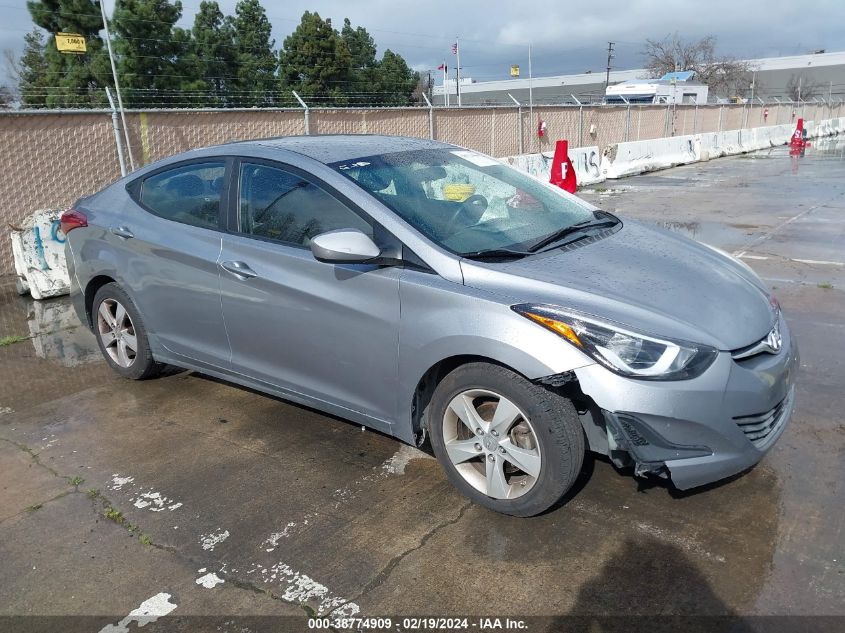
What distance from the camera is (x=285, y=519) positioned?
327 cm

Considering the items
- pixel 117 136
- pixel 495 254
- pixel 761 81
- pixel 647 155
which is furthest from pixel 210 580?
pixel 761 81

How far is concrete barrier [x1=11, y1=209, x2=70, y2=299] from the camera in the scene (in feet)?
23.8

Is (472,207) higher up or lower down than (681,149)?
higher up

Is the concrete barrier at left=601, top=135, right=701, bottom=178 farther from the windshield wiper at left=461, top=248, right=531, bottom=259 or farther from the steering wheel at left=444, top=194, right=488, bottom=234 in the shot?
the windshield wiper at left=461, top=248, right=531, bottom=259

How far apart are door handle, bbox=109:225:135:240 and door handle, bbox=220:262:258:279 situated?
1000 mm

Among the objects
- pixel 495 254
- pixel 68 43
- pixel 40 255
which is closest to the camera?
pixel 495 254

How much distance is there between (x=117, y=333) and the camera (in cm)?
486

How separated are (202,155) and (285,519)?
2.29 m

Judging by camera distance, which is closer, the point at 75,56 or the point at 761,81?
the point at 75,56

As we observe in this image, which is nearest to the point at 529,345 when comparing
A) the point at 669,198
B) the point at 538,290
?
the point at 538,290

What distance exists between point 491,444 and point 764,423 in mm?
1159

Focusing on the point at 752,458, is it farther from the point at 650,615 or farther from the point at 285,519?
the point at 285,519

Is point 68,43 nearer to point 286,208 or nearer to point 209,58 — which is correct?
point 286,208

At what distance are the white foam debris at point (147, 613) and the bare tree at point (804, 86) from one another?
82.5m
